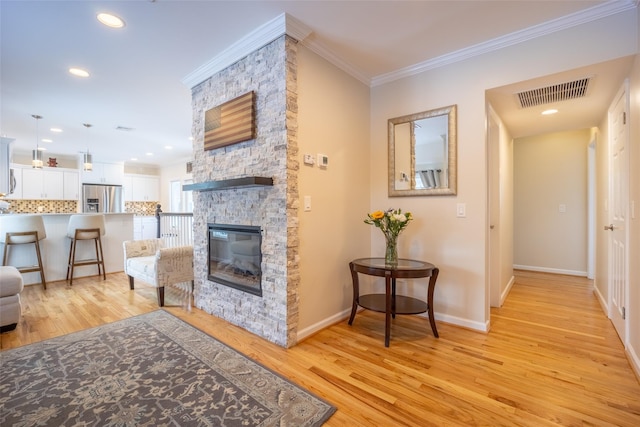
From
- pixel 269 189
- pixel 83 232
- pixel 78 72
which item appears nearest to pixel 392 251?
pixel 269 189

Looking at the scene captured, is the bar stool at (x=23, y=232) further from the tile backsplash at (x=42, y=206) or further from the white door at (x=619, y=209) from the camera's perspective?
the white door at (x=619, y=209)

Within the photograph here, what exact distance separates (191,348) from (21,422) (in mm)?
953

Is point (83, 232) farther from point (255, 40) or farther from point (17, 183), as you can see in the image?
point (255, 40)

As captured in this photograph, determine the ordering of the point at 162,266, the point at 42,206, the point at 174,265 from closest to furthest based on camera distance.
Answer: the point at 162,266 → the point at 174,265 → the point at 42,206

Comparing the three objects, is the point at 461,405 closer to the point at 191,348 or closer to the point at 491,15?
the point at 191,348

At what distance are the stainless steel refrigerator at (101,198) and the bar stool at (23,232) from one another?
335 centimetres

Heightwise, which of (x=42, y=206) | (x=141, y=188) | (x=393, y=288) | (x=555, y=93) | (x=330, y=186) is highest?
(x=555, y=93)

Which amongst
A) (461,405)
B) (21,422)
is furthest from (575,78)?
(21,422)

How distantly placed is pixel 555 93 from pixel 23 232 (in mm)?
6503

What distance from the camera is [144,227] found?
26.2 ft

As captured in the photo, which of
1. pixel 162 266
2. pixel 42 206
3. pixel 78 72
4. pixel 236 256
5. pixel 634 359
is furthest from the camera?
pixel 42 206

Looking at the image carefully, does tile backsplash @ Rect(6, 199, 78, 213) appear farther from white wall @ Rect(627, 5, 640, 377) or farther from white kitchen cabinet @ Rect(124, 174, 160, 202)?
white wall @ Rect(627, 5, 640, 377)

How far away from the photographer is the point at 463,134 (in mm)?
2650

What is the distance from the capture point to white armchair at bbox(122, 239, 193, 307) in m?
3.29
